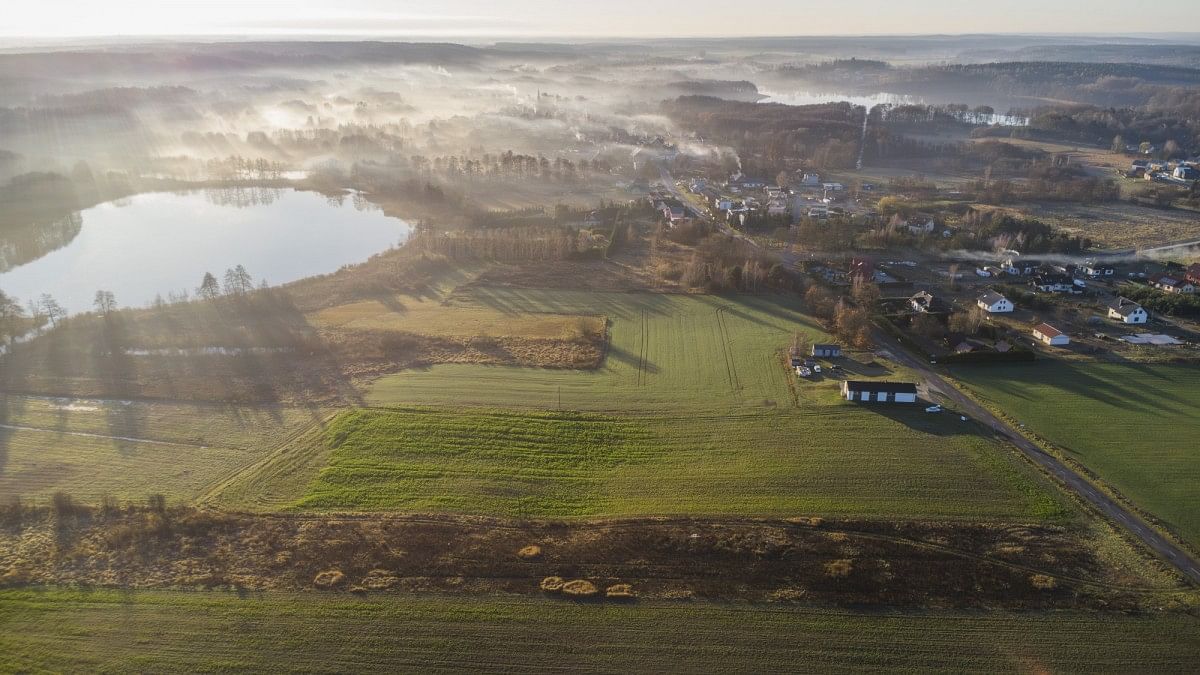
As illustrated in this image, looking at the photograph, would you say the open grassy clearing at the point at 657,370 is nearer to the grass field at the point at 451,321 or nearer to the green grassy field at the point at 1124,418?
the grass field at the point at 451,321

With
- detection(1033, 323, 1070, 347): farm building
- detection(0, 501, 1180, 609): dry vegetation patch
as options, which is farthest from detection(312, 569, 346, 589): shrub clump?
detection(1033, 323, 1070, 347): farm building

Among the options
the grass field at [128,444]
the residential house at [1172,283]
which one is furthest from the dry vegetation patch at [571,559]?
the residential house at [1172,283]

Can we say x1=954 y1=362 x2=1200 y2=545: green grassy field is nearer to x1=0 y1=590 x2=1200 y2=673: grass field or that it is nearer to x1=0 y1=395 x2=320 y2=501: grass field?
x1=0 y1=590 x2=1200 y2=673: grass field

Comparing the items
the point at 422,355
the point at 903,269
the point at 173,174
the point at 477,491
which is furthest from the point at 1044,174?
the point at 173,174

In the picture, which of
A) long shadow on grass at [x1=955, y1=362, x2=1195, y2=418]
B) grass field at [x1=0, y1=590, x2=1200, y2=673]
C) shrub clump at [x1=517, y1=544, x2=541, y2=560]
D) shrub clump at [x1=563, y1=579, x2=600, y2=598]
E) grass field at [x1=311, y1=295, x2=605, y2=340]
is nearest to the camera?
grass field at [x1=0, y1=590, x2=1200, y2=673]

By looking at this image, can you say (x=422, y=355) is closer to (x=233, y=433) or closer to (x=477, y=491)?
(x=233, y=433)

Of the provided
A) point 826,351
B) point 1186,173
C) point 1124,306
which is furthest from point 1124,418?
point 1186,173

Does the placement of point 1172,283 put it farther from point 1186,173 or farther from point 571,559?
point 1186,173
